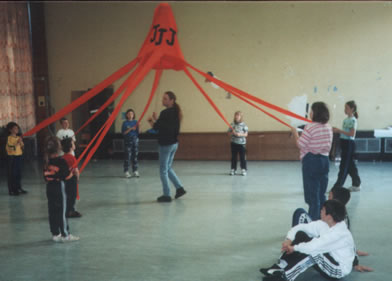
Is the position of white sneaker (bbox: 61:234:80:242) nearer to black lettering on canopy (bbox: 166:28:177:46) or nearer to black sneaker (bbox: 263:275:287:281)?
black sneaker (bbox: 263:275:287:281)

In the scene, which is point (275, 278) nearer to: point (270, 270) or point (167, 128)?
point (270, 270)

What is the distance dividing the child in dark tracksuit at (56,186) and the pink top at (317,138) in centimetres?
238

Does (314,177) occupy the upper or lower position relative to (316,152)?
lower

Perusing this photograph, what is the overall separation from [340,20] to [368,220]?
5744 mm

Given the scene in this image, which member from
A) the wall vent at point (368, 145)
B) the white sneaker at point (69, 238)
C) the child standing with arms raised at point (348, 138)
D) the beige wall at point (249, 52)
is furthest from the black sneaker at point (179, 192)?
the wall vent at point (368, 145)

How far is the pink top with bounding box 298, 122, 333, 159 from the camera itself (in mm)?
3881

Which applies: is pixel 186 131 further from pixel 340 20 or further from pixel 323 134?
pixel 323 134

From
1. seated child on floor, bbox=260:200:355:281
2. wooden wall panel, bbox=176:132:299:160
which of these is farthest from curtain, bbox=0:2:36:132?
seated child on floor, bbox=260:200:355:281

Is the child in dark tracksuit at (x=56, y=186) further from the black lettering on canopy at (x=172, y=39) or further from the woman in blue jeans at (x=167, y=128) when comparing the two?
the black lettering on canopy at (x=172, y=39)

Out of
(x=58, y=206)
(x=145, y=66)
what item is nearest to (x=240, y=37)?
(x=145, y=66)

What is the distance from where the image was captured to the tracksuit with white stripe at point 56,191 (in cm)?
394

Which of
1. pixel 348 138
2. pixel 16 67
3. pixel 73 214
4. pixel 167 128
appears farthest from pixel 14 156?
pixel 348 138

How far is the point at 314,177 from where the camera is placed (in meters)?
3.97

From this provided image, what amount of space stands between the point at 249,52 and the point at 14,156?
5629 mm
